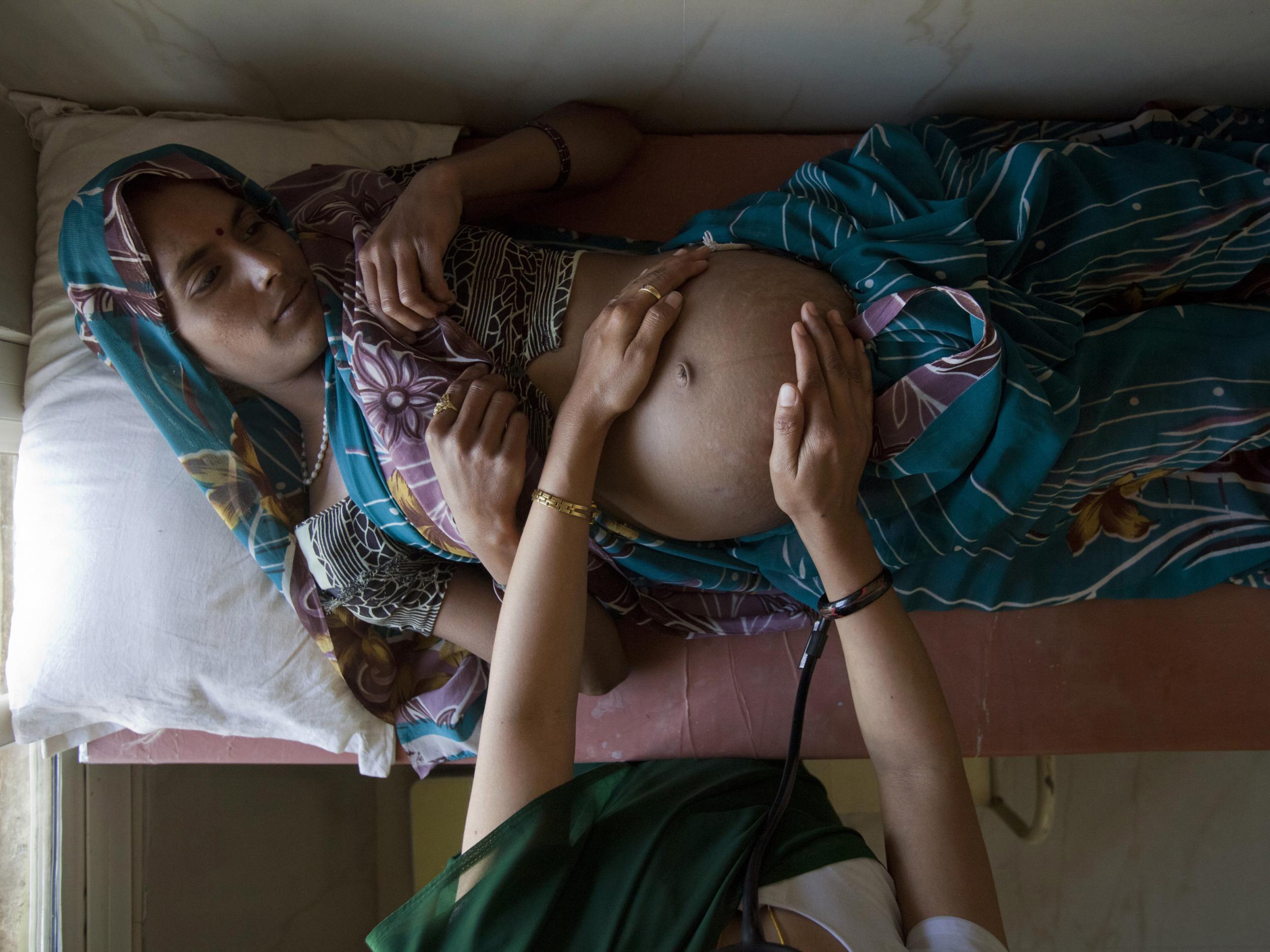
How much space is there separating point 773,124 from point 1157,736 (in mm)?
1109

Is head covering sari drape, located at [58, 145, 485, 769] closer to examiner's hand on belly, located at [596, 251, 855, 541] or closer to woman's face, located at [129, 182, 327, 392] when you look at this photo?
woman's face, located at [129, 182, 327, 392]

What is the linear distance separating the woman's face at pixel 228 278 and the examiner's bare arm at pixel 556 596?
40 cm

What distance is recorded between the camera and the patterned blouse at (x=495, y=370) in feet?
3.31

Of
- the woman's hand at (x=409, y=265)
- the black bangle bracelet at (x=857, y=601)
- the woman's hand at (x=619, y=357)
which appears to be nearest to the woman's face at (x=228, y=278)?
the woman's hand at (x=409, y=265)

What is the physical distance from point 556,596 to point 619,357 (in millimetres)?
277

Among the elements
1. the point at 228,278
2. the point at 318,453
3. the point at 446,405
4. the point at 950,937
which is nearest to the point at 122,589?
the point at 318,453

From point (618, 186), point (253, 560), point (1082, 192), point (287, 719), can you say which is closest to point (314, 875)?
point (287, 719)

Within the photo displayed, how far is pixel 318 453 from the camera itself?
44.8 inches

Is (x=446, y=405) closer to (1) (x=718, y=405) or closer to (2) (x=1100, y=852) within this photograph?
(1) (x=718, y=405)

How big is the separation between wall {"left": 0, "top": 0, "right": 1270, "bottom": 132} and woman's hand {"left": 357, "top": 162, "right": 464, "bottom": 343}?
31cm

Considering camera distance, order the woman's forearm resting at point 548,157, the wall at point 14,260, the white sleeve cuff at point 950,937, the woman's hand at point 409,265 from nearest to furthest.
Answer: the white sleeve cuff at point 950,937
the woman's hand at point 409,265
the woman's forearm resting at point 548,157
the wall at point 14,260

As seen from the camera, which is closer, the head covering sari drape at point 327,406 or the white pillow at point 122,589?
the head covering sari drape at point 327,406

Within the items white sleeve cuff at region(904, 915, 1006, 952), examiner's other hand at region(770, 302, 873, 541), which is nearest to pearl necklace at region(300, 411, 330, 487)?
examiner's other hand at region(770, 302, 873, 541)

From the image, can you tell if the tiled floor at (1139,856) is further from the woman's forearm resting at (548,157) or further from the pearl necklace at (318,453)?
the woman's forearm resting at (548,157)
